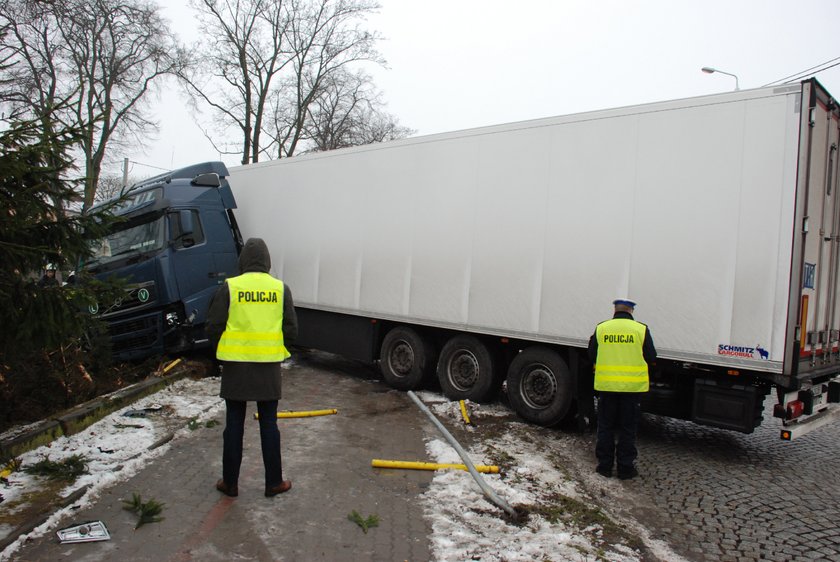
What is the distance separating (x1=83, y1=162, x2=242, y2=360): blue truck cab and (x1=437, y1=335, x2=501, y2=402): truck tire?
3.71 metres

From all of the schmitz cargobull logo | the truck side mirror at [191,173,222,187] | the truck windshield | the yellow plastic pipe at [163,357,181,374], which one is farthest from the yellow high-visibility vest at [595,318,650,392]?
the truck side mirror at [191,173,222,187]

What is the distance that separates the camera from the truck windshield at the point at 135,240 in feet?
30.8

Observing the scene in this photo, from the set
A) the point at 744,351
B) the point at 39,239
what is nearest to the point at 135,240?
the point at 39,239

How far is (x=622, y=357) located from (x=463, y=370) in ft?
8.97

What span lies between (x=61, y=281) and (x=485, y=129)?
4829mm

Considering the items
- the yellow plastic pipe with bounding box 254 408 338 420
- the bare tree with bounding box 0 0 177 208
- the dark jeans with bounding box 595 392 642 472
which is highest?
the bare tree with bounding box 0 0 177 208

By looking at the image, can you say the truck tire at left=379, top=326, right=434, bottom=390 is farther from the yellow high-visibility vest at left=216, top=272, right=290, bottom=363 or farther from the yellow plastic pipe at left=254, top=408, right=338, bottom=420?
the yellow high-visibility vest at left=216, top=272, right=290, bottom=363

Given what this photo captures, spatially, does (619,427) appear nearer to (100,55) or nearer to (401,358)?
(401,358)

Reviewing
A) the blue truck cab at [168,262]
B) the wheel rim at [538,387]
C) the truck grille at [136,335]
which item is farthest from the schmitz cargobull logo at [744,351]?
the truck grille at [136,335]

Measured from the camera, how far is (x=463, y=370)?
7.80 meters

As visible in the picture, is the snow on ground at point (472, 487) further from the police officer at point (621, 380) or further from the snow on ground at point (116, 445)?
the police officer at point (621, 380)

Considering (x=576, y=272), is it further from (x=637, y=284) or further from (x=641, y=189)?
(x=641, y=189)

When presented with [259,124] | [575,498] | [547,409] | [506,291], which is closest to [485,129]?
[506,291]

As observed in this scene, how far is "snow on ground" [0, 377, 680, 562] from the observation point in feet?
12.4
